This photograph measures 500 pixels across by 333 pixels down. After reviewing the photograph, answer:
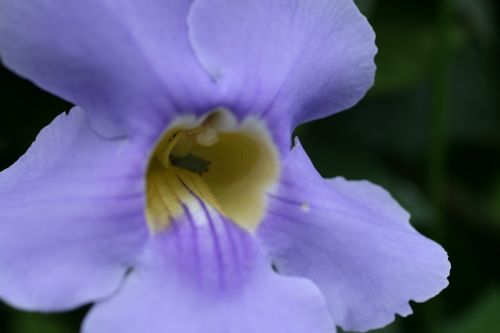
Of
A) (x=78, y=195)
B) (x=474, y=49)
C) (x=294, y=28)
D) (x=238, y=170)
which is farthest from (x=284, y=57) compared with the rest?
(x=474, y=49)

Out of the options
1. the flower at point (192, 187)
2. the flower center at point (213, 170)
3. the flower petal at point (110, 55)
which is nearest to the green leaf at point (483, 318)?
the flower at point (192, 187)

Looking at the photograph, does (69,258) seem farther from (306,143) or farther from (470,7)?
(470,7)

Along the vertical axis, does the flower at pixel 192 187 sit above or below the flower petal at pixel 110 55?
below

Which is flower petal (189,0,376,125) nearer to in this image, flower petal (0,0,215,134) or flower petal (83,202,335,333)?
flower petal (0,0,215,134)

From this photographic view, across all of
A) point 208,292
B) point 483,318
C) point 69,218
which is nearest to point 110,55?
point 69,218

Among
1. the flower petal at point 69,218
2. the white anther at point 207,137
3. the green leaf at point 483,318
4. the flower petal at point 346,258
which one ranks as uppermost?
the flower petal at point 69,218

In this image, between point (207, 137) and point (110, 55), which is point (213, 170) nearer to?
point (207, 137)

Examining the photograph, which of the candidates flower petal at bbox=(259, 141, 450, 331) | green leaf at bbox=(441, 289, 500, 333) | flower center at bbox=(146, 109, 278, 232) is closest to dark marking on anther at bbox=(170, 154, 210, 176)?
flower center at bbox=(146, 109, 278, 232)

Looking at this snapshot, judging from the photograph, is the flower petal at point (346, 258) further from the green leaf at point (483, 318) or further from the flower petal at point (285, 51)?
the green leaf at point (483, 318)
